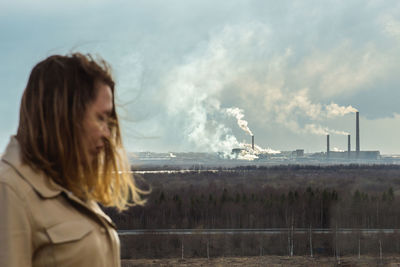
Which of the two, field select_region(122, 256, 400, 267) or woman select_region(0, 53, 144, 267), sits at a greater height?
woman select_region(0, 53, 144, 267)

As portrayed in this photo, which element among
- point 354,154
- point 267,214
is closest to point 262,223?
point 267,214

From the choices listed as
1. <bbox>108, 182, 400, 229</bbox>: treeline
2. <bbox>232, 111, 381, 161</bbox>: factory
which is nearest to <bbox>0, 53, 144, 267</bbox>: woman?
<bbox>108, 182, 400, 229</bbox>: treeline

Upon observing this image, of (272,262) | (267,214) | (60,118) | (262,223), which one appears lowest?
(272,262)

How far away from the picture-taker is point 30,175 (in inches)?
69.3

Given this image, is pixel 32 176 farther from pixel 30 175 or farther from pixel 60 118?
pixel 60 118

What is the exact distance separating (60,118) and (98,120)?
0.18 meters

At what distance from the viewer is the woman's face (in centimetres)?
194

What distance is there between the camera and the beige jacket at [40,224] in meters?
1.68

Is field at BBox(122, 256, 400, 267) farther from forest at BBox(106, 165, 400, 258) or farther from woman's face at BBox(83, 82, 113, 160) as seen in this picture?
woman's face at BBox(83, 82, 113, 160)

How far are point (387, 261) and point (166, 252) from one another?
35.5 ft

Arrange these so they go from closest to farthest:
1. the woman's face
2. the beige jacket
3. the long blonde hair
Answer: the beige jacket
the long blonde hair
the woman's face

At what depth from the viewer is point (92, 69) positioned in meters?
1.96

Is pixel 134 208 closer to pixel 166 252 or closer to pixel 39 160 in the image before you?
pixel 166 252

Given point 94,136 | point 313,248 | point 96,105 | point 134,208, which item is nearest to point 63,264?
point 94,136
